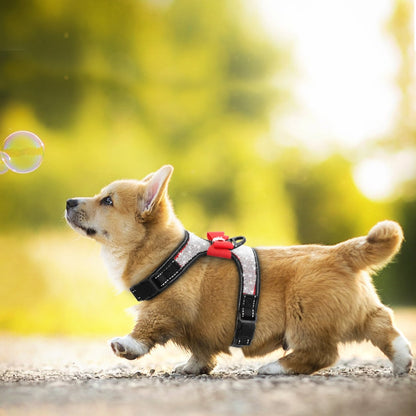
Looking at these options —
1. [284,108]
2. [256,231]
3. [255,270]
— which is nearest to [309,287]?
[255,270]

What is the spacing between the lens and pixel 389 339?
2719 millimetres

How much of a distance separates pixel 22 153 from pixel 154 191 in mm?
1910

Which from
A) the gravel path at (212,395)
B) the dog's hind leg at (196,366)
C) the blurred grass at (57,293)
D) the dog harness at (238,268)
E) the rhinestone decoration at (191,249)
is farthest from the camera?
the blurred grass at (57,293)

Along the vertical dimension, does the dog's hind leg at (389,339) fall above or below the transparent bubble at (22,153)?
below

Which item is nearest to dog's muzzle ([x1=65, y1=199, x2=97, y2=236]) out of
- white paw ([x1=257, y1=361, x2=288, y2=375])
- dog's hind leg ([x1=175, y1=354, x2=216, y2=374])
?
dog's hind leg ([x1=175, y1=354, x2=216, y2=374])

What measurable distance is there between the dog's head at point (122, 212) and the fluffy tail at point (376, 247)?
1.04m

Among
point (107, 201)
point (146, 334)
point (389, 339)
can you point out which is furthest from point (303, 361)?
point (107, 201)

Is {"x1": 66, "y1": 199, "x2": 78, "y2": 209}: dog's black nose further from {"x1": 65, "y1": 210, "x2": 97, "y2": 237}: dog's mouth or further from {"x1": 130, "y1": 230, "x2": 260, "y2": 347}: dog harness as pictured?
{"x1": 130, "y1": 230, "x2": 260, "y2": 347}: dog harness

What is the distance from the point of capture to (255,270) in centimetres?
287

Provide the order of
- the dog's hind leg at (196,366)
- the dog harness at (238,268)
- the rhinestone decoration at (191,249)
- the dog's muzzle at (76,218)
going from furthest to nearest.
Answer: the dog's muzzle at (76,218) < the dog's hind leg at (196,366) < the rhinestone decoration at (191,249) < the dog harness at (238,268)

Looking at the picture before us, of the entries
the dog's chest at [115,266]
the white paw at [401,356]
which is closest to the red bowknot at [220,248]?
the dog's chest at [115,266]

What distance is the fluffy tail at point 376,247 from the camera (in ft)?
9.07

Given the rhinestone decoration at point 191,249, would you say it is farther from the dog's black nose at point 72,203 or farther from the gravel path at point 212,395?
the dog's black nose at point 72,203

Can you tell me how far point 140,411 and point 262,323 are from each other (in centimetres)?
110
